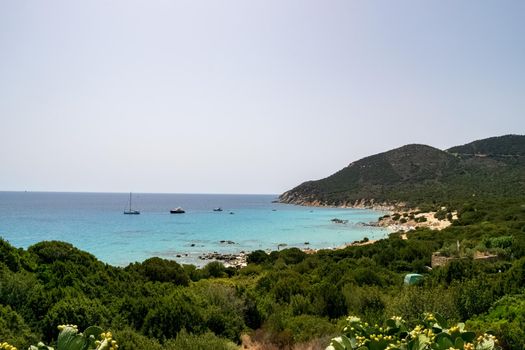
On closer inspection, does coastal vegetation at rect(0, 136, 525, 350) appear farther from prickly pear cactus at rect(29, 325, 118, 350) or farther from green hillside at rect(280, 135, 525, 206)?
green hillside at rect(280, 135, 525, 206)

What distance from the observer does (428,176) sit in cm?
11294

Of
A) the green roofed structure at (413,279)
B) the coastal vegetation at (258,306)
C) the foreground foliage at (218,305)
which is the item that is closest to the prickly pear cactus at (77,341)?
the coastal vegetation at (258,306)

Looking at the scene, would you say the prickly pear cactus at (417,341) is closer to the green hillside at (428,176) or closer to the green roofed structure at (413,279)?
the green roofed structure at (413,279)

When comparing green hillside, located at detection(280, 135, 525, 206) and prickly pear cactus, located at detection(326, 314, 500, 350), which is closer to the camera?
prickly pear cactus, located at detection(326, 314, 500, 350)

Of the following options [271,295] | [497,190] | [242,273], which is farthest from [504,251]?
[497,190]

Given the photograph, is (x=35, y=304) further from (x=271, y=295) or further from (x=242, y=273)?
(x=242, y=273)

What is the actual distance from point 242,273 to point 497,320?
17648mm

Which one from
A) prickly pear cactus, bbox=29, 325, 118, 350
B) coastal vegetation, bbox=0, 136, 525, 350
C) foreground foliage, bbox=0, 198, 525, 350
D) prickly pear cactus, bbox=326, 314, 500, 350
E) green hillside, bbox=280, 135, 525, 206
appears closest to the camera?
prickly pear cactus, bbox=29, 325, 118, 350

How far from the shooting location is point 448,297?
35.5ft

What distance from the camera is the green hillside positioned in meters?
87.4

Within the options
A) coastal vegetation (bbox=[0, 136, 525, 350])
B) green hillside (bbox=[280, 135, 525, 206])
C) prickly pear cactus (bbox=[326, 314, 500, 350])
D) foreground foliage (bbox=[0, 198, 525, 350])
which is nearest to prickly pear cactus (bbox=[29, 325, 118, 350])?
coastal vegetation (bbox=[0, 136, 525, 350])

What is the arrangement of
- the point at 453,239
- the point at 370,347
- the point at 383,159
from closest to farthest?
1. the point at 370,347
2. the point at 453,239
3. the point at 383,159

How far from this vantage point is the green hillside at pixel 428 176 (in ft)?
287

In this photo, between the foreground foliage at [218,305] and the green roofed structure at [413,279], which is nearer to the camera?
the foreground foliage at [218,305]
